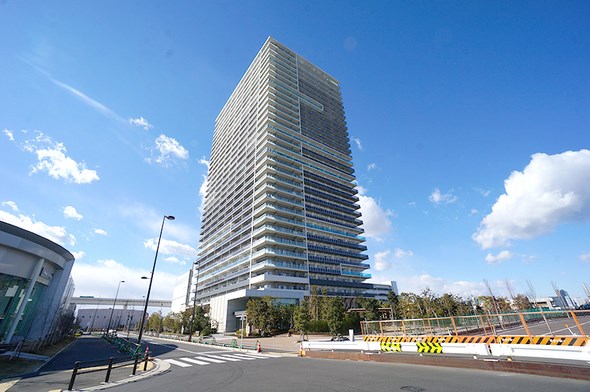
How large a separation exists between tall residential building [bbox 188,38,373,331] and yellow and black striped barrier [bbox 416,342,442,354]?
45.8 m

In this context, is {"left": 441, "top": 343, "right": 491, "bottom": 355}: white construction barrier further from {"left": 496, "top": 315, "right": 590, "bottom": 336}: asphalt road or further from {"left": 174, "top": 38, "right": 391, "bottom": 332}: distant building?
{"left": 174, "top": 38, "right": 391, "bottom": 332}: distant building

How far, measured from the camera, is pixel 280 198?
7212 cm

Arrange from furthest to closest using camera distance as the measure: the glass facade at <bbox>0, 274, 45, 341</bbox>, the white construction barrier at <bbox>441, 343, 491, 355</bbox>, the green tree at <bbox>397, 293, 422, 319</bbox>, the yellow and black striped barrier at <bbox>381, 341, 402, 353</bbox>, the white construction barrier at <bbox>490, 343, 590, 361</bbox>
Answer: the green tree at <bbox>397, 293, 422, 319</bbox> → the glass facade at <bbox>0, 274, 45, 341</bbox> → the yellow and black striped barrier at <bbox>381, 341, 402, 353</bbox> → the white construction barrier at <bbox>441, 343, 491, 355</bbox> → the white construction barrier at <bbox>490, 343, 590, 361</bbox>

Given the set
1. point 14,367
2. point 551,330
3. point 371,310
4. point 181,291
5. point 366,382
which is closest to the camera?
point 366,382

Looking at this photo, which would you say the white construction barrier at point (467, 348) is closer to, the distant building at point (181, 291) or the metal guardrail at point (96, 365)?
the metal guardrail at point (96, 365)

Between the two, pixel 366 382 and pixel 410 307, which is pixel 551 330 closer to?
pixel 410 307

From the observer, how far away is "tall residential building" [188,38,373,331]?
63.8m

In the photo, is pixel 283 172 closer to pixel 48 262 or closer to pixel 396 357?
pixel 48 262

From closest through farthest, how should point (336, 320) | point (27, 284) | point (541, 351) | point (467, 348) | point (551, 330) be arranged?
point (541, 351), point (467, 348), point (551, 330), point (27, 284), point (336, 320)

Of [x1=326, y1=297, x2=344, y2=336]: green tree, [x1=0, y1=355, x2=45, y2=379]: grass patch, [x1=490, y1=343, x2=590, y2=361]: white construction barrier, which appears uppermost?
[x1=326, y1=297, x2=344, y2=336]: green tree

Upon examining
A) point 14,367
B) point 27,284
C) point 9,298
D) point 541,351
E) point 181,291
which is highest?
point 181,291

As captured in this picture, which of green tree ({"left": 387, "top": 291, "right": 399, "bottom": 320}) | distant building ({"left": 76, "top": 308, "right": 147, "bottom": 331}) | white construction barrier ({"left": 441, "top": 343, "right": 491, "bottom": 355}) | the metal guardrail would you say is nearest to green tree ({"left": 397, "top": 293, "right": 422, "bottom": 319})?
green tree ({"left": 387, "top": 291, "right": 399, "bottom": 320})

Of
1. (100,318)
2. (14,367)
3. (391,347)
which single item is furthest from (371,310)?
(100,318)

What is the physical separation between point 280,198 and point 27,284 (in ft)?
164
